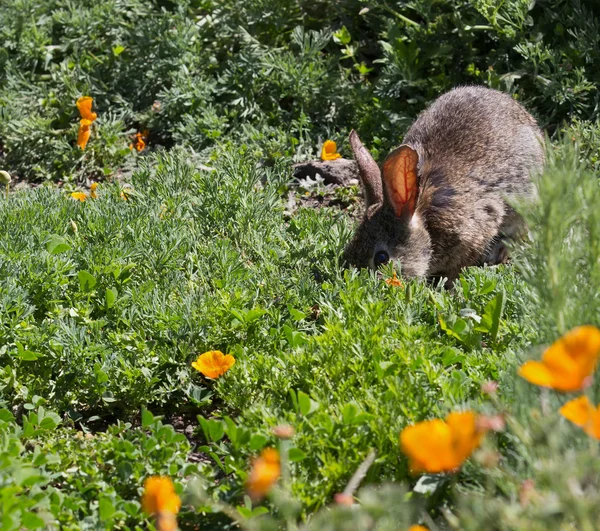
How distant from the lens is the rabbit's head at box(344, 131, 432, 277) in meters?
4.86

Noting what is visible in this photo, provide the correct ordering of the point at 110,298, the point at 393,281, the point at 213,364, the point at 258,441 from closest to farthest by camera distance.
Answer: the point at 258,441
the point at 213,364
the point at 110,298
the point at 393,281

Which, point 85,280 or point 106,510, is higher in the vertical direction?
point 106,510

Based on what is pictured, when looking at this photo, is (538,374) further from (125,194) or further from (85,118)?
(85,118)

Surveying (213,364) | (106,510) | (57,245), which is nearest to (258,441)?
(106,510)

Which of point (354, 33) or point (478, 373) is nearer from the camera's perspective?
point (478, 373)

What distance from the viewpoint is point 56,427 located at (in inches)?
131

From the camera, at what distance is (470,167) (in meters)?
5.39

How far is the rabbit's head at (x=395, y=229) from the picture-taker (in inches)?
191

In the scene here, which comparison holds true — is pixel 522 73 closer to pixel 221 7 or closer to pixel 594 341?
pixel 221 7

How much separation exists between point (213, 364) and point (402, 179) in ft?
6.52

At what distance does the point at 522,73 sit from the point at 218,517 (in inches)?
177

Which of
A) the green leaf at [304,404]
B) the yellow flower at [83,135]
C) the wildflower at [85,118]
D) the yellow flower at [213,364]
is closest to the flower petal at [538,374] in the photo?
the green leaf at [304,404]

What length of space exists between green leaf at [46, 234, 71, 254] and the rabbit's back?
7.18ft

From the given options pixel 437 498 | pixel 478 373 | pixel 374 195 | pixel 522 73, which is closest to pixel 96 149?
pixel 374 195
